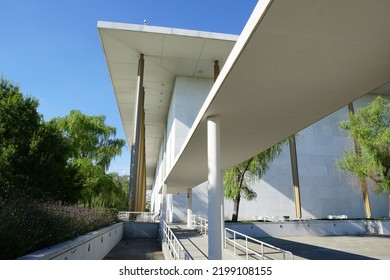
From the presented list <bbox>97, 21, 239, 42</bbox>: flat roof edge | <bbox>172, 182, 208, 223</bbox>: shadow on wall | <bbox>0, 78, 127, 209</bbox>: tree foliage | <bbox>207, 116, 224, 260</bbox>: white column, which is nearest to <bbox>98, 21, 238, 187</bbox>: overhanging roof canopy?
<bbox>97, 21, 239, 42</bbox>: flat roof edge

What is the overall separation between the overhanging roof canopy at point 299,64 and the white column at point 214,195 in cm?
30

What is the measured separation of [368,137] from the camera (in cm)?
1725

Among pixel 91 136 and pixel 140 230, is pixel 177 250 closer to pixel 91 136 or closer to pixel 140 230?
pixel 140 230

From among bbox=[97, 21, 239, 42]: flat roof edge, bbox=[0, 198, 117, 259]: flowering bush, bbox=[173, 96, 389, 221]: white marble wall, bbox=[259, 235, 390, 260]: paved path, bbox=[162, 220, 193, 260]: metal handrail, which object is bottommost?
bbox=[259, 235, 390, 260]: paved path

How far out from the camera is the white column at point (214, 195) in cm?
525

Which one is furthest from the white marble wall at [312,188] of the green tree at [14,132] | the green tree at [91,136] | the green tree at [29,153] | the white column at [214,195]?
the white column at [214,195]

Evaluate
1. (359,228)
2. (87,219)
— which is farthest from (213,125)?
(359,228)

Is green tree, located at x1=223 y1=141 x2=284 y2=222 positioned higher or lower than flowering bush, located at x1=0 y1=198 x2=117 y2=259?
higher

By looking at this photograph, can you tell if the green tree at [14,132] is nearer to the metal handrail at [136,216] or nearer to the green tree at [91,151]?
the green tree at [91,151]

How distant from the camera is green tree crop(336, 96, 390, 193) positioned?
16.8 m

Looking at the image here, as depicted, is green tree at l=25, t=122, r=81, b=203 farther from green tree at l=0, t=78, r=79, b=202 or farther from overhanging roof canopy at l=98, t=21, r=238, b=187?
overhanging roof canopy at l=98, t=21, r=238, b=187

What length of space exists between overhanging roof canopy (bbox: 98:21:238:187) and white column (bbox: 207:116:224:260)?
46.4 ft

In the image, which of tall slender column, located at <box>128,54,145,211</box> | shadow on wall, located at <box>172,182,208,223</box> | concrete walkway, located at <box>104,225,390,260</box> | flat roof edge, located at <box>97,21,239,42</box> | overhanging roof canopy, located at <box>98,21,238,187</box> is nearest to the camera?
concrete walkway, located at <box>104,225,390,260</box>

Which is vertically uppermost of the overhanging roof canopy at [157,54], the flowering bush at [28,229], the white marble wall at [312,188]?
the overhanging roof canopy at [157,54]
